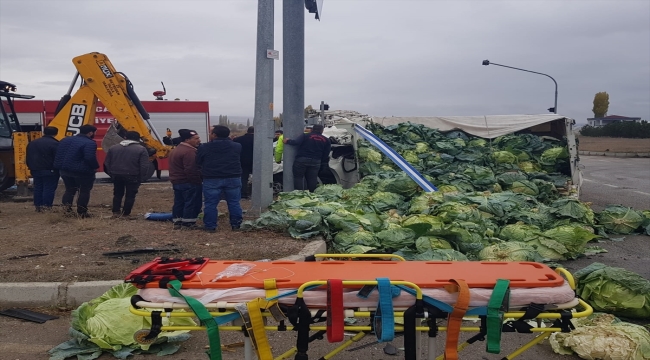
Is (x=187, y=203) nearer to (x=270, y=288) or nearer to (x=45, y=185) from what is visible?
(x=45, y=185)

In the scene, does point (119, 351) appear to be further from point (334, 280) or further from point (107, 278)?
point (334, 280)

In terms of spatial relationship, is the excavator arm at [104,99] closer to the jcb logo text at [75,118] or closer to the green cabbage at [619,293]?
the jcb logo text at [75,118]

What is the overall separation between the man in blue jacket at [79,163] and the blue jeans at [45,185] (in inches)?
28.0

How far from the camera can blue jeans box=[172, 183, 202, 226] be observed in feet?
28.5

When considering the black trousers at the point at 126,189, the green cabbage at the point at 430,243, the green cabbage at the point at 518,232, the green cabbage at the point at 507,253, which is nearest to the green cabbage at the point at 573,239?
the green cabbage at the point at 518,232

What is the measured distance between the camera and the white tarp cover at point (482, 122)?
1434 centimetres

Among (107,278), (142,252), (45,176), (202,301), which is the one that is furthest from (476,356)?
(45,176)

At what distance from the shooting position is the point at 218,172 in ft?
26.8

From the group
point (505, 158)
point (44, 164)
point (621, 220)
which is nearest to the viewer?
point (621, 220)

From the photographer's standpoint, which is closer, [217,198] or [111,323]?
[111,323]

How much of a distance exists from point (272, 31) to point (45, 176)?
530cm

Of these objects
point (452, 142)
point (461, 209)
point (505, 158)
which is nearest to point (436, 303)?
point (461, 209)

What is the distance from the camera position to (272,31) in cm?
900

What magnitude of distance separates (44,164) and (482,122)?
10.8 meters
